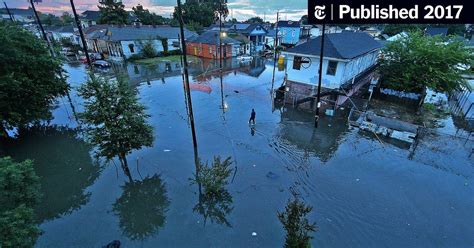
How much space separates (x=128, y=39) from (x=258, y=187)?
138ft

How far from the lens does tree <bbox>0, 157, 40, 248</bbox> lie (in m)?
5.67

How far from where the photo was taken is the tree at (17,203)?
18.6 feet

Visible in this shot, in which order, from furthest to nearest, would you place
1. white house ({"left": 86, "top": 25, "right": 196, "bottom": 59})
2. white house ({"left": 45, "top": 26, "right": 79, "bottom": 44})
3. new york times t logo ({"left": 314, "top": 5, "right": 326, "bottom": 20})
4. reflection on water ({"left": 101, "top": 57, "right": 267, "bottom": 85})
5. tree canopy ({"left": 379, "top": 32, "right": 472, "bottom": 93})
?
white house ({"left": 45, "top": 26, "right": 79, "bottom": 44}) → white house ({"left": 86, "top": 25, "right": 196, "bottom": 59}) → reflection on water ({"left": 101, "top": 57, "right": 267, "bottom": 85}) → tree canopy ({"left": 379, "top": 32, "right": 472, "bottom": 93}) → new york times t logo ({"left": 314, "top": 5, "right": 326, "bottom": 20})

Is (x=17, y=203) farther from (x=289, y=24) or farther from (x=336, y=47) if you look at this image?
(x=289, y=24)

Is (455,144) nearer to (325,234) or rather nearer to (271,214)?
(325,234)

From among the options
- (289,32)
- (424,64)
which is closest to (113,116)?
(424,64)

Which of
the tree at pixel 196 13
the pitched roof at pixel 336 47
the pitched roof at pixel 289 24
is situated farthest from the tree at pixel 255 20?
the pitched roof at pixel 336 47

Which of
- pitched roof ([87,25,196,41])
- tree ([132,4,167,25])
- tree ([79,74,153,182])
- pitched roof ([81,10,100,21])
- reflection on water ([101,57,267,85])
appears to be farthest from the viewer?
pitched roof ([81,10,100,21])

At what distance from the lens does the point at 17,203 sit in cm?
694

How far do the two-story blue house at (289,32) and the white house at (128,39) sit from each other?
29.5m

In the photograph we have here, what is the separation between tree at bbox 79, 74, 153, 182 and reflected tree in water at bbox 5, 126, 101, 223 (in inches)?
113

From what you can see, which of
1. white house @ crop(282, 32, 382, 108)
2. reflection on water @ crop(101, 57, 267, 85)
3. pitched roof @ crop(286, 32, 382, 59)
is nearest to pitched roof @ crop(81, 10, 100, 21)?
reflection on water @ crop(101, 57, 267, 85)

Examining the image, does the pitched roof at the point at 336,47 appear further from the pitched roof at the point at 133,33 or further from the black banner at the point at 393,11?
the pitched roof at the point at 133,33

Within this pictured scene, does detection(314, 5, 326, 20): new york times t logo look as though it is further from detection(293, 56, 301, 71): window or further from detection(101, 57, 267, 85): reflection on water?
detection(101, 57, 267, 85): reflection on water
